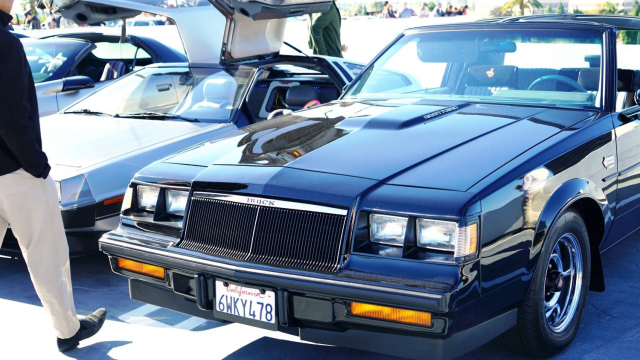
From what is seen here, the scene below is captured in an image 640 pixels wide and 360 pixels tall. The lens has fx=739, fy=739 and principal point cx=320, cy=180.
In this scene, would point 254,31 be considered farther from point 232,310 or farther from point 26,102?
point 232,310

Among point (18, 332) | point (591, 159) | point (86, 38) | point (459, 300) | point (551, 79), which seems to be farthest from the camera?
point (86, 38)

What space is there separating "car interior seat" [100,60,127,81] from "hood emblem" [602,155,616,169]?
5.61m

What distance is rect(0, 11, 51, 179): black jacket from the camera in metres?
3.27

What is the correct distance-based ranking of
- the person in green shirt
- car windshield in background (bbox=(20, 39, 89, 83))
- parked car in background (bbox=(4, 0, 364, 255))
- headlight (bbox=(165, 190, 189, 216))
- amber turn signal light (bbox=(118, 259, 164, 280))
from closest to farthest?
amber turn signal light (bbox=(118, 259, 164, 280)), headlight (bbox=(165, 190, 189, 216)), parked car in background (bbox=(4, 0, 364, 255)), car windshield in background (bbox=(20, 39, 89, 83)), the person in green shirt

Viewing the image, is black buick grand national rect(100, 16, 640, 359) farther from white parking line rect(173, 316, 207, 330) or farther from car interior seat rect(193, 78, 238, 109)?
car interior seat rect(193, 78, 238, 109)

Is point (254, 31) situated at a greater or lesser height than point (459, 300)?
greater

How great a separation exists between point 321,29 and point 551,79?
5.35 meters

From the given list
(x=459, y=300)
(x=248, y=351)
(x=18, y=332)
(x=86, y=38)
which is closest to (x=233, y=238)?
(x=248, y=351)

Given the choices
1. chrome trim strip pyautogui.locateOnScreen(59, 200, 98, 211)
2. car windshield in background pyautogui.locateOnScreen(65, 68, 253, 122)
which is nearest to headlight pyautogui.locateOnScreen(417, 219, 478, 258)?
chrome trim strip pyautogui.locateOnScreen(59, 200, 98, 211)

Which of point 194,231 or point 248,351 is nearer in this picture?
point 194,231

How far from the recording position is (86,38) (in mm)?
8523

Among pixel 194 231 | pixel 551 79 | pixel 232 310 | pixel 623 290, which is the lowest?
Result: pixel 623 290

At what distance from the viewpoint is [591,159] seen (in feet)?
12.0

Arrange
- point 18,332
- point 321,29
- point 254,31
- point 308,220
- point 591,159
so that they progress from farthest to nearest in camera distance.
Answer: point 321,29 → point 254,31 → point 18,332 → point 591,159 → point 308,220
